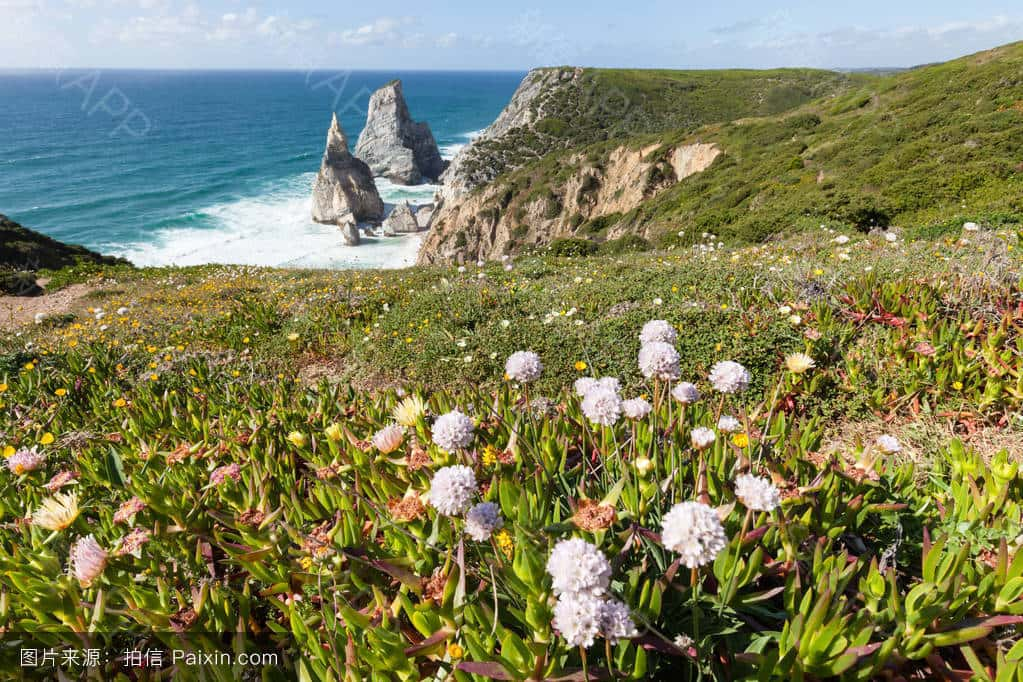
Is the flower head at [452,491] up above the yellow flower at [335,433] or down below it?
above

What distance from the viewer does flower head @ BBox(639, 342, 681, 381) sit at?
91.1 inches

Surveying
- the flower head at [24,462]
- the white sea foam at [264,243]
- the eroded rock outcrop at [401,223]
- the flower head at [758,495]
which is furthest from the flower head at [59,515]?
the eroded rock outcrop at [401,223]

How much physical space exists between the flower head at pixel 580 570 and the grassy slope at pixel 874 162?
1184 centimetres

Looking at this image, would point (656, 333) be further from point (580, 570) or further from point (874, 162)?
point (874, 162)

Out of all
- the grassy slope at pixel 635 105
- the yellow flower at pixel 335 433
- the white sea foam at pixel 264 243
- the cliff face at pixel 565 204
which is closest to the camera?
the yellow flower at pixel 335 433

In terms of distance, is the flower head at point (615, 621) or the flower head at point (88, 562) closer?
the flower head at point (615, 621)

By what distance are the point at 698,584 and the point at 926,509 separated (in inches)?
65.7

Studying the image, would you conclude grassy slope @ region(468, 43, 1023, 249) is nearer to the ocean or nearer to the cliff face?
the cliff face

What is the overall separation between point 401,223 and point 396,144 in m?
35.1

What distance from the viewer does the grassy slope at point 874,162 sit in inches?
572

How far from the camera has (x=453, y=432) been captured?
204 centimetres

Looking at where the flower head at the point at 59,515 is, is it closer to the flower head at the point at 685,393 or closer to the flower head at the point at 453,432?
the flower head at the point at 453,432

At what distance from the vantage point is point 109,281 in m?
14.5

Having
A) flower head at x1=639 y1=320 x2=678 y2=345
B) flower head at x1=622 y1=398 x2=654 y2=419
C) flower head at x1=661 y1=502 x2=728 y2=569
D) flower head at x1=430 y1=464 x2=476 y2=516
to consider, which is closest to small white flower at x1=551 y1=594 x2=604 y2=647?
flower head at x1=661 y1=502 x2=728 y2=569
